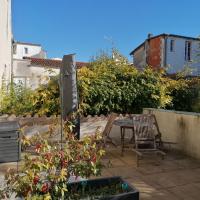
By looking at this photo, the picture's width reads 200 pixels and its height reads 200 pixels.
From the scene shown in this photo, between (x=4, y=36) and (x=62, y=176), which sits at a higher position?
(x=4, y=36)

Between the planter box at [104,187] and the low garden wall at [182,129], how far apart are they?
346 centimetres

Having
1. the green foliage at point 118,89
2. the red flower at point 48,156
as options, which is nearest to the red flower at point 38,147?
the red flower at point 48,156

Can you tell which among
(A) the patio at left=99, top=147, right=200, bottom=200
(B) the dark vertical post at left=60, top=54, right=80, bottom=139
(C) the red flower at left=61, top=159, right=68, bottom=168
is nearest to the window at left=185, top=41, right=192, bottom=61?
(A) the patio at left=99, top=147, right=200, bottom=200

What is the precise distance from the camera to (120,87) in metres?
9.33

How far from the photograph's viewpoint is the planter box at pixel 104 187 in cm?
331

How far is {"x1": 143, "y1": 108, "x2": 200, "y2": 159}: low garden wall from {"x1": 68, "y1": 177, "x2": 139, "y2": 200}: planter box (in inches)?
136

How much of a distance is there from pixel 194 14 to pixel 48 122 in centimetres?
924

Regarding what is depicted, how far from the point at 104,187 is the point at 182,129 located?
3987mm

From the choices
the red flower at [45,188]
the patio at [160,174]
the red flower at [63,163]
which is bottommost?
the patio at [160,174]

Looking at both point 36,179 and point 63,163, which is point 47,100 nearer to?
point 63,163

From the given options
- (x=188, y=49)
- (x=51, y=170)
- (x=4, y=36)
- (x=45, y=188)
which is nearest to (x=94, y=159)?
(x=51, y=170)

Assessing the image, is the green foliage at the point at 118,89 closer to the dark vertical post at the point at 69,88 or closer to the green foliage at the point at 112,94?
the green foliage at the point at 112,94

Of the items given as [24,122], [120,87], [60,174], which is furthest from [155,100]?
[60,174]

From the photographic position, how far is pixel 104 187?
12.1 feet
